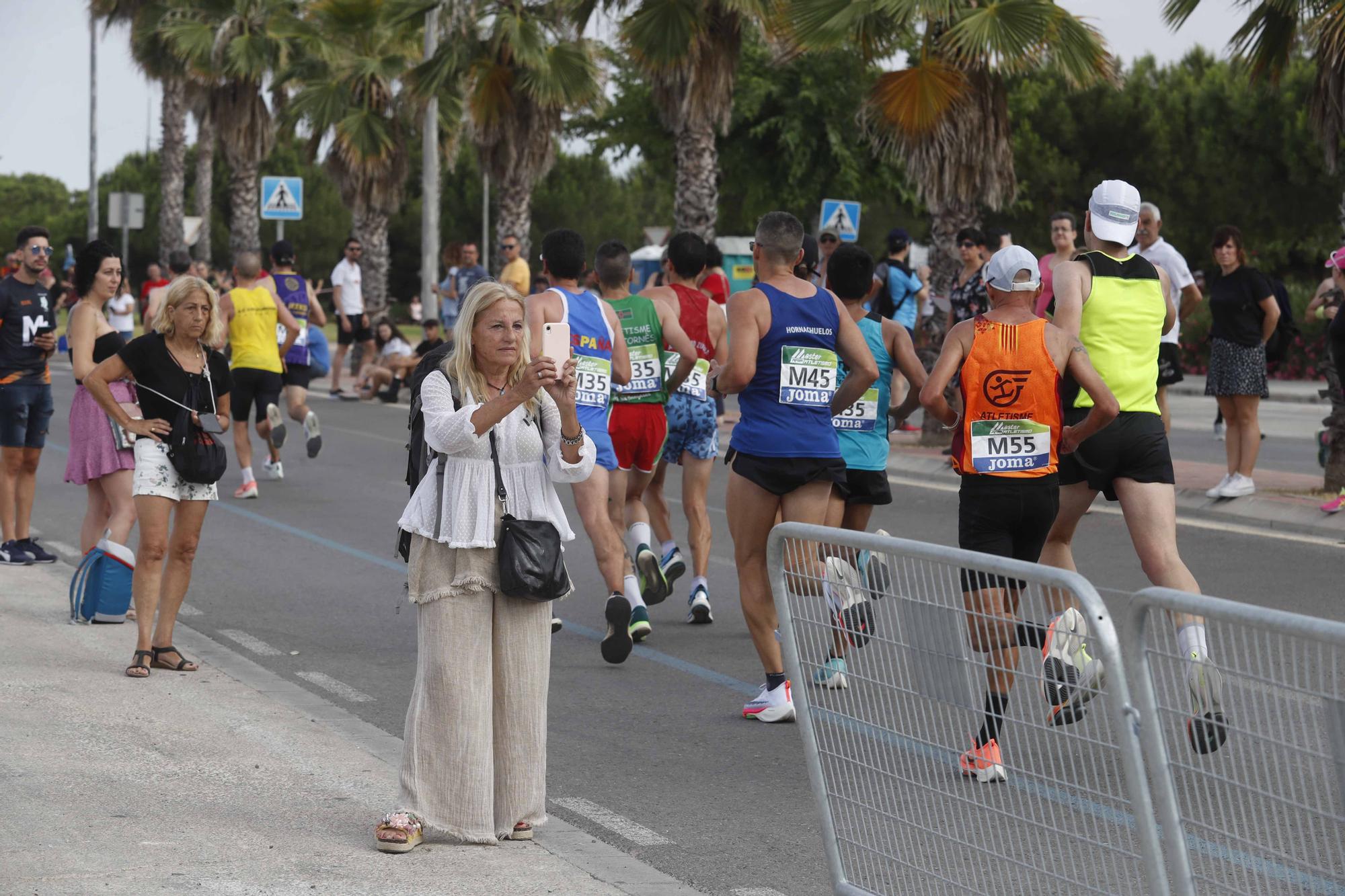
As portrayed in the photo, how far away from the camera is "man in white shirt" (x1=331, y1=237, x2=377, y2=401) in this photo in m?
25.1

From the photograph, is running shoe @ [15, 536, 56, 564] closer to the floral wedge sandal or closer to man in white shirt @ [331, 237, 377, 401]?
the floral wedge sandal

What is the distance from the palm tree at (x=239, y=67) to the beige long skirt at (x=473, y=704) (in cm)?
3044

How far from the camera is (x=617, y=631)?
7949 mm

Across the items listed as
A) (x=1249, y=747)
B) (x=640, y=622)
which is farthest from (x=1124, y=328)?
(x=1249, y=747)

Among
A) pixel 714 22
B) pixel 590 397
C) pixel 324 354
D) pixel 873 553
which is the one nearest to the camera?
pixel 873 553

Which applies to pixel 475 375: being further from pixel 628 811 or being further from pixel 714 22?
pixel 714 22

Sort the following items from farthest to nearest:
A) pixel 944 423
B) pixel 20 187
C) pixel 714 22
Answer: pixel 20 187
pixel 714 22
pixel 944 423

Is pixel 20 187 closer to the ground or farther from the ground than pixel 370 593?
farther from the ground

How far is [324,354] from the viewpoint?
19.3m

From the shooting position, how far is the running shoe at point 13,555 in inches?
415

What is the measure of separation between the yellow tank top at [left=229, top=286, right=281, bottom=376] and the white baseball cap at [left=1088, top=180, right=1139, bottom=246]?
9001mm

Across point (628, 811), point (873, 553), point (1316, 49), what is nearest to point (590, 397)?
point (628, 811)

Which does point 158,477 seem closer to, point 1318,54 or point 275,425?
point 275,425

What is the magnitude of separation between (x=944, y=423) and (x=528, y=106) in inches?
803
